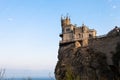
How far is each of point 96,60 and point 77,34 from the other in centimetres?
1127

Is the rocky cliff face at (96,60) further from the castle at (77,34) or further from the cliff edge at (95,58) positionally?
the castle at (77,34)

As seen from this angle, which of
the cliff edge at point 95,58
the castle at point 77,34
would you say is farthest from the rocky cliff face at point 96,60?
the castle at point 77,34

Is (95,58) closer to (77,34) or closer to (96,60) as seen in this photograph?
(96,60)

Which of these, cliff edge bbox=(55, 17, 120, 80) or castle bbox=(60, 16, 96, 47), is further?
castle bbox=(60, 16, 96, 47)

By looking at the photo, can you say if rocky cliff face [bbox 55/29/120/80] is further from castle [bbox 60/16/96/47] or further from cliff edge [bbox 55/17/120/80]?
castle [bbox 60/16/96/47]

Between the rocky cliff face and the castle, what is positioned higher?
the castle

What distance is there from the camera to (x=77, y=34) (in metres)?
64.0

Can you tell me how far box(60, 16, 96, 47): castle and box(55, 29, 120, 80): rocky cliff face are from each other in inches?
82.6

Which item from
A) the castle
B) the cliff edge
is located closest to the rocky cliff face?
the cliff edge

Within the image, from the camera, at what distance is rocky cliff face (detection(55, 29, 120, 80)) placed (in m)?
53.1

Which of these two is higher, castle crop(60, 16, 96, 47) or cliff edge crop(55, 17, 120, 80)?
castle crop(60, 16, 96, 47)

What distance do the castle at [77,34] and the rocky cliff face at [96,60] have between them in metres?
2.10

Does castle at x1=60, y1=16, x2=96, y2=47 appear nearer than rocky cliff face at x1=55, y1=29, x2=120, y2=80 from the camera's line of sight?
No

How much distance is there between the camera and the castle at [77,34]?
6188 centimetres
